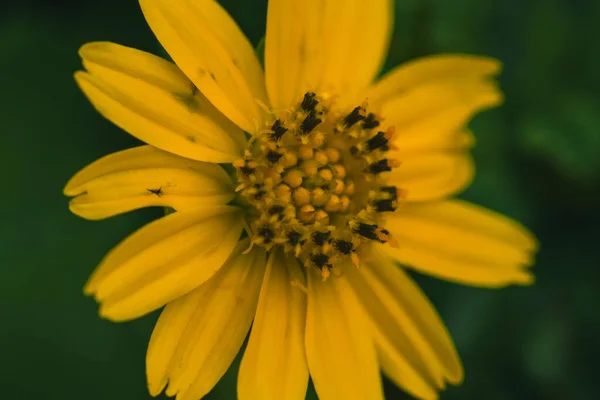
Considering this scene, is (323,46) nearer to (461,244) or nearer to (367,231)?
(367,231)

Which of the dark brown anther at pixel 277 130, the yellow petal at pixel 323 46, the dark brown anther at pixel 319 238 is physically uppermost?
the yellow petal at pixel 323 46

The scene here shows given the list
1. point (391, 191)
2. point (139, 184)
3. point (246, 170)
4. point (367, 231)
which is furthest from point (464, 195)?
point (139, 184)

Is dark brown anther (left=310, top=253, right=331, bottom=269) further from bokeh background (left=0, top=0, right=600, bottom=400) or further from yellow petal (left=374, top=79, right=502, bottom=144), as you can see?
bokeh background (left=0, top=0, right=600, bottom=400)

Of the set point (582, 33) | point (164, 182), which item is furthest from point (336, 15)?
point (582, 33)

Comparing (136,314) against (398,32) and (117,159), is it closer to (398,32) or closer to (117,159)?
(117,159)

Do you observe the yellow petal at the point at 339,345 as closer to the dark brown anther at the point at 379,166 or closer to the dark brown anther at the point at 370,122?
the dark brown anther at the point at 379,166

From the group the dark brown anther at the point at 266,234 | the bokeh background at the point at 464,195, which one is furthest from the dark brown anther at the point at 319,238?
the bokeh background at the point at 464,195
